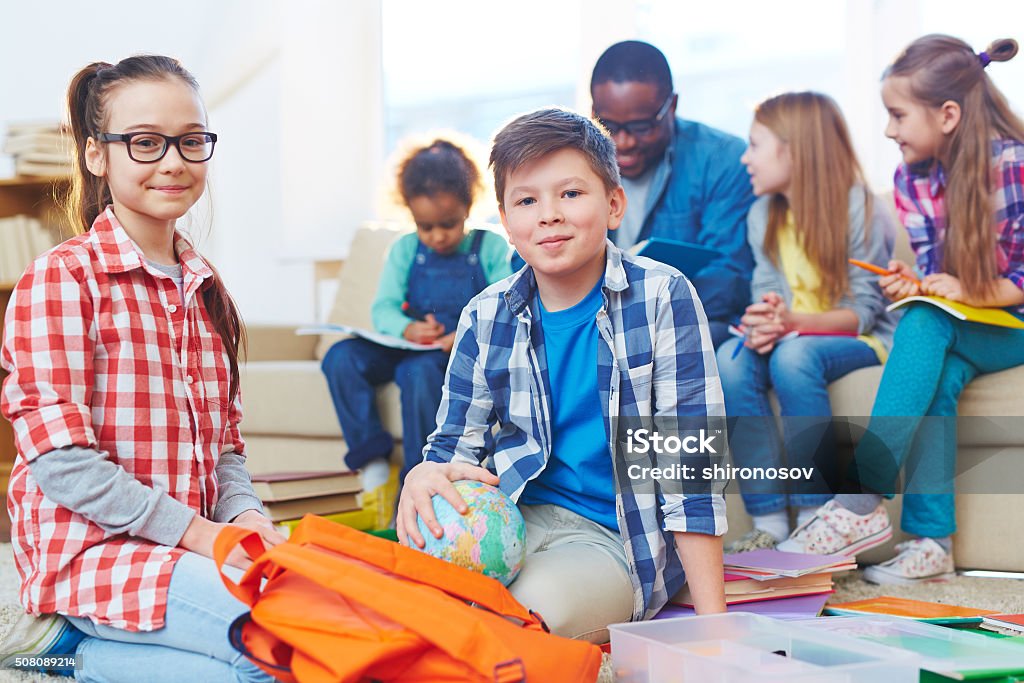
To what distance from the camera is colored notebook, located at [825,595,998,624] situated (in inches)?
47.5

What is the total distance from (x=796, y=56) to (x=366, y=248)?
1281mm

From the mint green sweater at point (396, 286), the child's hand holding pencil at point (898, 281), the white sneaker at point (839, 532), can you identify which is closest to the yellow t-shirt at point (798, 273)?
the child's hand holding pencil at point (898, 281)

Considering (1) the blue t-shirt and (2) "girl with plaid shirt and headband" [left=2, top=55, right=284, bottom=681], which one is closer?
(2) "girl with plaid shirt and headband" [left=2, top=55, right=284, bottom=681]

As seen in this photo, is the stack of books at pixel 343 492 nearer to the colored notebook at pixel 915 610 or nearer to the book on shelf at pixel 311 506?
the book on shelf at pixel 311 506

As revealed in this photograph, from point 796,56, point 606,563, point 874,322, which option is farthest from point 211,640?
point 796,56

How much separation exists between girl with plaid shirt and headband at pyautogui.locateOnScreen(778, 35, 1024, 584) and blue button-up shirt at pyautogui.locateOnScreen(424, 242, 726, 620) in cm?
56

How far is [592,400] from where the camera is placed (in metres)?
1.28

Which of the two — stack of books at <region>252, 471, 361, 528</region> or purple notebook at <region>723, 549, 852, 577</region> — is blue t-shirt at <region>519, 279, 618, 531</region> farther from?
stack of books at <region>252, 471, 361, 528</region>

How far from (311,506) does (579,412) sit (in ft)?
2.69

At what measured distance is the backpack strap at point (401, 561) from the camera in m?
0.97

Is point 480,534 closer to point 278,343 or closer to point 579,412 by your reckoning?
point 579,412

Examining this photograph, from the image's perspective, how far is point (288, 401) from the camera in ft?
7.41

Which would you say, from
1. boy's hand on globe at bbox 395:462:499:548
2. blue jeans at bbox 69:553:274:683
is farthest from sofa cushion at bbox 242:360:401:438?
blue jeans at bbox 69:553:274:683

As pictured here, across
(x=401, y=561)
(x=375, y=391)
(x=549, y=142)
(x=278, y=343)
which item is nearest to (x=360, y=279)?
(x=278, y=343)
